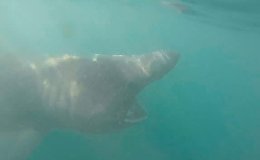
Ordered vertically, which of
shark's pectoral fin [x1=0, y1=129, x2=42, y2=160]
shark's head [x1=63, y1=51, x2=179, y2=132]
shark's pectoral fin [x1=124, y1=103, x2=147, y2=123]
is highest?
shark's head [x1=63, y1=51, x2=179, y2=132]

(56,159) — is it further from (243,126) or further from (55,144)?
(243,126)

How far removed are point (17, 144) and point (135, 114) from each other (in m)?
2.80

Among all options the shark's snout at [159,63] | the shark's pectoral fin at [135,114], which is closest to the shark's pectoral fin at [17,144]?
the shark's pectoral fin at [135,114]

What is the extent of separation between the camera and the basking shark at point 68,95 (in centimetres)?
930

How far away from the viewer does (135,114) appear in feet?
32.9

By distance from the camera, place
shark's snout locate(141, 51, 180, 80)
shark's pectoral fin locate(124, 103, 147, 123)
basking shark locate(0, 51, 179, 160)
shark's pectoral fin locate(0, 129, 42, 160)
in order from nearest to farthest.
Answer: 1. basking shark locate(0, 51, 179, 160)
2. shark's pectoral fin locate(0, 129, 42, 160)
3. shark's snout locate(141, 51, 180, 80)
4. shark's pectoral fin locate(124, 103, 147, 123)

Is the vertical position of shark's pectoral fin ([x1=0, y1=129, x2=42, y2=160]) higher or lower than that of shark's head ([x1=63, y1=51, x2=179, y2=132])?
lower

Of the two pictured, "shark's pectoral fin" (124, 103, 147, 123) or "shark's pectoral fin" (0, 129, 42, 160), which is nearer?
"shark's pectoral fin" (0, 129, 42, 160)

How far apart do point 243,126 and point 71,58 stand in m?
39.2

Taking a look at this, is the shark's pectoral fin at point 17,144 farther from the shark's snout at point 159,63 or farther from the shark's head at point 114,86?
the shark's snout at point 159,63

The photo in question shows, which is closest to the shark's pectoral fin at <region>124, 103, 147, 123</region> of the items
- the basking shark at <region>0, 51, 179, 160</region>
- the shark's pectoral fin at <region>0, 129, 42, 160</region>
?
the basking shark at <region>0, 51, 179, 160</region>

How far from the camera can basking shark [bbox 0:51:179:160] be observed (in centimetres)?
930

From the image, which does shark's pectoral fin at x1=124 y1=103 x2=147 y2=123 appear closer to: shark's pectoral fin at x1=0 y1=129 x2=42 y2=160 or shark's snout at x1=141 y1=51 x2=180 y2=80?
shark's snout at x1=141 y1=51 x2=180 y2=80

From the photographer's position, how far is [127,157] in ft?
54.0
